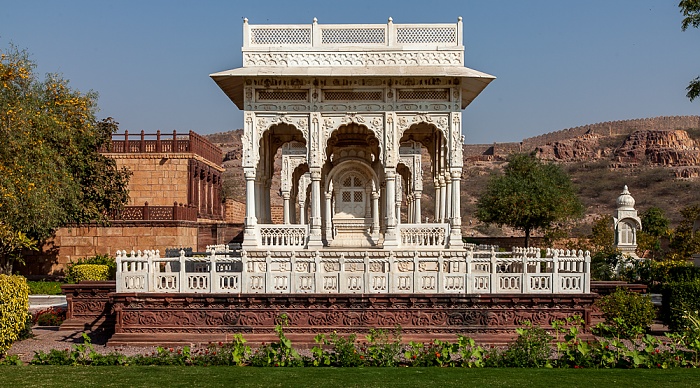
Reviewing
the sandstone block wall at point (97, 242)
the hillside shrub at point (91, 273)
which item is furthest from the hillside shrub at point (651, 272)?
the sandstone block wall at point (97, 242)

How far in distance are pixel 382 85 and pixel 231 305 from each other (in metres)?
6.11

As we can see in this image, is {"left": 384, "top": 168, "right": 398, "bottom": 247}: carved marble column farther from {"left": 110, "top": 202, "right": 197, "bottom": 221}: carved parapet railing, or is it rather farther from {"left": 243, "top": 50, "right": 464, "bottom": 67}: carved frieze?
{"left": 110, "top": 202, "right": 197, "bottom": 221}: carved parapet railing

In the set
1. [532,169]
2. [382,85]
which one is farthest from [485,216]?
[382,85]

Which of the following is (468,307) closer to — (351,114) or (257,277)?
(257,277)

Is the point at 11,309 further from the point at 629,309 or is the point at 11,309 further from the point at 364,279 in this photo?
the point at 629,309

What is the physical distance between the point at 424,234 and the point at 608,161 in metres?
85.3

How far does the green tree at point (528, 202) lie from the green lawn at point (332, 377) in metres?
27.0

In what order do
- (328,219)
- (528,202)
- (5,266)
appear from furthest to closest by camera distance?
(528,202)
(5,266)
(328,219)

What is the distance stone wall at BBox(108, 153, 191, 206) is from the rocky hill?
27598 millimetres

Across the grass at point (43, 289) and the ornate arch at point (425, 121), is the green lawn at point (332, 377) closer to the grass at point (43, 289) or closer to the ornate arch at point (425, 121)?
the ornate arch at point (425, 121)

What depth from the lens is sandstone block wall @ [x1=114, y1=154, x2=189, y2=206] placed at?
37.6 meters

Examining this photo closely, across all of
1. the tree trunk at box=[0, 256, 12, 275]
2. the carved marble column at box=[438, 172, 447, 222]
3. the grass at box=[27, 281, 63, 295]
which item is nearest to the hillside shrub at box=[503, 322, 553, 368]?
the carved marble column at box=[438, 172, 447, 222]

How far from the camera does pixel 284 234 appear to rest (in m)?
17.4

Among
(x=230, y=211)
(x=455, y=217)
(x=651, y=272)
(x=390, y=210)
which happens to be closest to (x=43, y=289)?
(x=390, y=210)
